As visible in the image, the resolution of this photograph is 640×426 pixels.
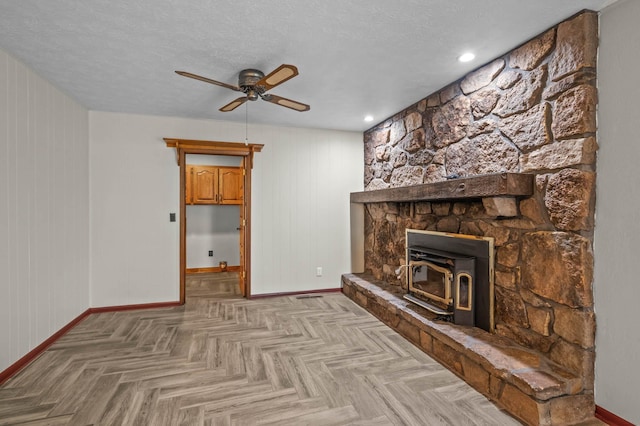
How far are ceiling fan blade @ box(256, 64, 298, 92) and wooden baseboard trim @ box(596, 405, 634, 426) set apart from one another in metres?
2.71

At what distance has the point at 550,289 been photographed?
2.05 meters

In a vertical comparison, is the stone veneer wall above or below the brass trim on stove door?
above

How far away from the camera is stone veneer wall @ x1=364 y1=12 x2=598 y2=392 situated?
188 cm

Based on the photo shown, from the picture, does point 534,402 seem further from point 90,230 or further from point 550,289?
point 90,230

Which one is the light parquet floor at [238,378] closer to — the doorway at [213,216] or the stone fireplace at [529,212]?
the stone fireplace at [529,212]

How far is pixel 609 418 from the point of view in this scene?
1.81 metres

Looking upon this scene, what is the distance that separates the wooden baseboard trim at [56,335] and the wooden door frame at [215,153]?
0.38 m

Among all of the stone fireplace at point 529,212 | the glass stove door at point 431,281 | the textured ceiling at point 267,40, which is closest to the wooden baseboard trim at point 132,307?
the textured ceiling at point 267,40

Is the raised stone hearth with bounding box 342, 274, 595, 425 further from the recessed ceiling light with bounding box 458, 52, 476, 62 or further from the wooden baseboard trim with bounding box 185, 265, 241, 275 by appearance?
the wooden baseboard trim with bounding box 185, 265, 241, 275

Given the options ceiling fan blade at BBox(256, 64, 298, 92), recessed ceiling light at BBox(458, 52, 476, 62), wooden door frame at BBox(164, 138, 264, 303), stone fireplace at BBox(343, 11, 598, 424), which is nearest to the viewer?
stone fireplace at BBox(343, 11, 598, 424)

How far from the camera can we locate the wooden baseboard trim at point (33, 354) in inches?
91.9

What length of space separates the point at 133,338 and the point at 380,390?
7.75 feet

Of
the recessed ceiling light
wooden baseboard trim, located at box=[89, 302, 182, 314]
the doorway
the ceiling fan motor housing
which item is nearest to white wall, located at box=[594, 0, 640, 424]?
the recessed ceiling light

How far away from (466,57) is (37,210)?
3.75 m
